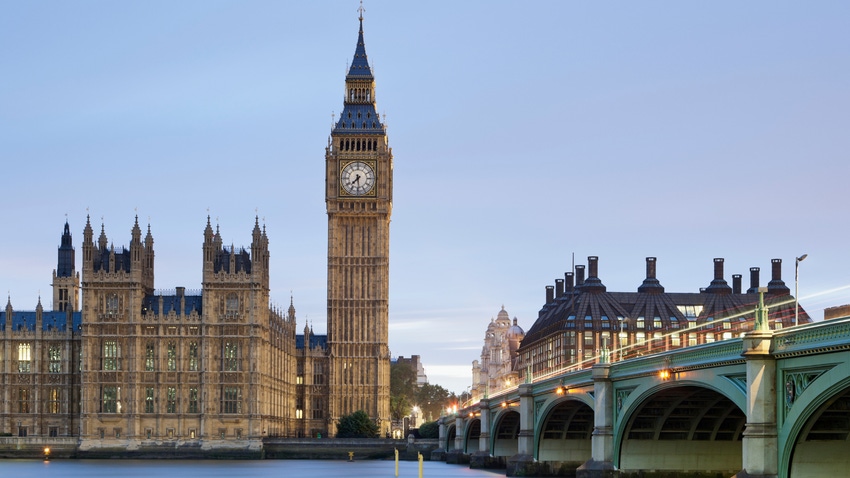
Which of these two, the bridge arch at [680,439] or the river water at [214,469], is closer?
the bridge arch at [680,439]

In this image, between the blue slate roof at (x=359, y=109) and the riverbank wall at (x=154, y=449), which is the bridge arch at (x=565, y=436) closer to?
the riverbank wall at (x=154, y=449)

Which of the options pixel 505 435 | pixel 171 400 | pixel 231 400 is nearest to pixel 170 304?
pixel 171 400

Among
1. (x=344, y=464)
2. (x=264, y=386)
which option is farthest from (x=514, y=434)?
(x=264, y=386)

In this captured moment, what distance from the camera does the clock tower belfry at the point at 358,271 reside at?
16675cm

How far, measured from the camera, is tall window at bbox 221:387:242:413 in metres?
141

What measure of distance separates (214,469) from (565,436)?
37.7m

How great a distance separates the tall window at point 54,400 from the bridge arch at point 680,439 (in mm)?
97161

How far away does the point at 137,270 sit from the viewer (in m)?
140

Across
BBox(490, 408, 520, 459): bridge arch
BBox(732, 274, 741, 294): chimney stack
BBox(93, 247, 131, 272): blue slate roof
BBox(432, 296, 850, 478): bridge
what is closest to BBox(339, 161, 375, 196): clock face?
BBox(93, 247, 131, 272): blue slate roof

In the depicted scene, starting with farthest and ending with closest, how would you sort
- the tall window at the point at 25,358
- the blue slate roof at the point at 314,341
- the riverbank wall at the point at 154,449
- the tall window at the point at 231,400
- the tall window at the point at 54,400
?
the blue slate roof at the point at 314,341, the tall window at the point at 25,358, the tall window at the point at 54,400, the tall window at the point at 231,400, the riverbank wall at the point at 154,449

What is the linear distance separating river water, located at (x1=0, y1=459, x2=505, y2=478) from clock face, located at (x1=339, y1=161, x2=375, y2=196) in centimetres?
4284

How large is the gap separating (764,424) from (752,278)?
463 ft

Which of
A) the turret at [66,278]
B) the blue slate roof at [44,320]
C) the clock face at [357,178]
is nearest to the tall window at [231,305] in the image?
the blue slate roof at [44,320]

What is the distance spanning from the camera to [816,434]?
45469 mm
